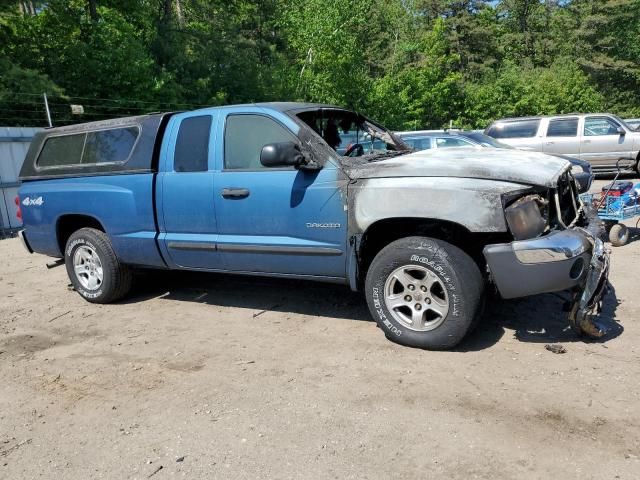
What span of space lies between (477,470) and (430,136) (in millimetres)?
9256

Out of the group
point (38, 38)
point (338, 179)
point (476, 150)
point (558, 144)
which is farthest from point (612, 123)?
point (38, 38)

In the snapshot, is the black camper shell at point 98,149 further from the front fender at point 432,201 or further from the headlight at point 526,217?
the headlight at point 526,217

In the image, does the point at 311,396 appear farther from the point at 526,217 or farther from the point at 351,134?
the point at 351,134

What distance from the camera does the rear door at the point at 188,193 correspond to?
5.00m

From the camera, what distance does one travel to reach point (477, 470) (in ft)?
8.90

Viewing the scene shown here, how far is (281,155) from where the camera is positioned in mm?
4281

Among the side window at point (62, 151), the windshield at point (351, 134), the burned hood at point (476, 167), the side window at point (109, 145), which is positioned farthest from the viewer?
the side window at point (62, 151)

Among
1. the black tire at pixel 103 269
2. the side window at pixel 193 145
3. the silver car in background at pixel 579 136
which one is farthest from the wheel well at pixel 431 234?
the silver car in background at pixel 579 136

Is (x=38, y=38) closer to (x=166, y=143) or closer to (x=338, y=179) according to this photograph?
(x=166, y=143)

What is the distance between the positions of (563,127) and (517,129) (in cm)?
118

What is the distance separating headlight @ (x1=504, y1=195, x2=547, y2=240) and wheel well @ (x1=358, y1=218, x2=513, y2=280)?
Answer: 0.15 m

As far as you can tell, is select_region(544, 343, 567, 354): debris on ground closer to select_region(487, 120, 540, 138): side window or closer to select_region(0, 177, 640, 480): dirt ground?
select_region(0, 177, 640, 480): dirt ground

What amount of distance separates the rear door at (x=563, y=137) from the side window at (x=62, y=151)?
12608 millimetres

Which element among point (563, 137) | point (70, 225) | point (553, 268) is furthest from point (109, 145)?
point (563, 137)
